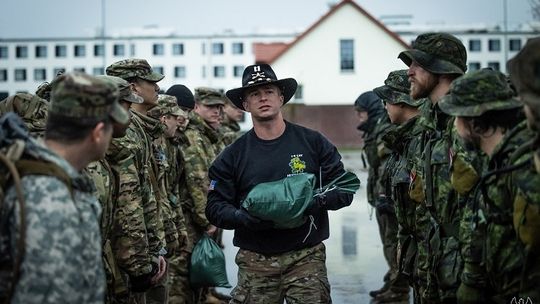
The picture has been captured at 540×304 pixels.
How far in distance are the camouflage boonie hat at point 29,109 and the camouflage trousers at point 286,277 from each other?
1832 millimetres

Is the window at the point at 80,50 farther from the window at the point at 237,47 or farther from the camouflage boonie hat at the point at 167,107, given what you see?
the camouflage boonie hat at the point at 167,107

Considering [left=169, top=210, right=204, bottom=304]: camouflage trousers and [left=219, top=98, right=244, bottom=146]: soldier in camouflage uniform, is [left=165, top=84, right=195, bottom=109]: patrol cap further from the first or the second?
[left=219, top=98, right=244, bottom=146]: soldier in camouflage uniform

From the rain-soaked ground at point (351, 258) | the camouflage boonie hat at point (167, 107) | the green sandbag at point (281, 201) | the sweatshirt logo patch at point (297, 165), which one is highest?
the camouflage boonie hat at point (167, 107)

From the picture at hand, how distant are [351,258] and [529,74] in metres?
9.11

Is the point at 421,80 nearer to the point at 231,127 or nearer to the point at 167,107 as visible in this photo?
the point at 167,107

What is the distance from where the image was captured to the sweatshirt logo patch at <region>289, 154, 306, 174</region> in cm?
637

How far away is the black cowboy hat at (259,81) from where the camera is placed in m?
6.59

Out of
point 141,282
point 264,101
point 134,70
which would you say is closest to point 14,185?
point 141,282

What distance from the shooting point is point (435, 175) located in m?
5.51

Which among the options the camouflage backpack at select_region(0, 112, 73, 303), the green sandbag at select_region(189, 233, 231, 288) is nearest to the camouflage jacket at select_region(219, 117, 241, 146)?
the green sandbag at select_region(189, 233, 231, 288)

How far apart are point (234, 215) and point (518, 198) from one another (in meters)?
2.61

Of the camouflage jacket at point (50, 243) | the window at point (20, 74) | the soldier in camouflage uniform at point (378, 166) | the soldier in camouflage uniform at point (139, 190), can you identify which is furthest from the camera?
the window at point (20, 74)

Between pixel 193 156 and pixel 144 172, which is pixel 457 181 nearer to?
pixel 144 172

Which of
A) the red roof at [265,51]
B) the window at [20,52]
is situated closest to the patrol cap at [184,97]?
the red roof at [265,51]
